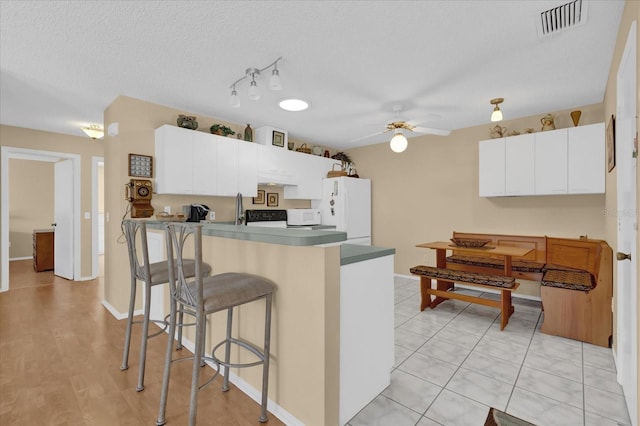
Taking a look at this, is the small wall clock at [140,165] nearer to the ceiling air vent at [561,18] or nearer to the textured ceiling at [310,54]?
the textured ceiling at [310,54]

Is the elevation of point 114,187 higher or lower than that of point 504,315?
higher

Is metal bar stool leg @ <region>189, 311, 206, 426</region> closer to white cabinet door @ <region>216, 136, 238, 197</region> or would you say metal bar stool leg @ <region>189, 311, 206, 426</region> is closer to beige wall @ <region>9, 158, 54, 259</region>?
white cabinet door @ <region>216, 136, 238, 197</region>

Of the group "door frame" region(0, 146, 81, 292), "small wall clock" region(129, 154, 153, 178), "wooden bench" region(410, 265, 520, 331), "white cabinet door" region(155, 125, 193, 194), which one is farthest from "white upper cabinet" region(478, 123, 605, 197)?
"door frame" region(0, 146, 81, 292)

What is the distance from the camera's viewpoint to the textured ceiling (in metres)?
1.84

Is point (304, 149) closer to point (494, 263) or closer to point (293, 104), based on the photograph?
point (293, 104)

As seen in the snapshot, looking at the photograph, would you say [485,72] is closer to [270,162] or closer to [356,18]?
[356,18]

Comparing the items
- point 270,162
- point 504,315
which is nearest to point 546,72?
point 504,315

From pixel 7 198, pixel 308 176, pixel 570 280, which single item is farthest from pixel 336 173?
pixel 7 198

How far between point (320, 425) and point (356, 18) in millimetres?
2346

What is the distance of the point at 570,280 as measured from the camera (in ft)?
9.13

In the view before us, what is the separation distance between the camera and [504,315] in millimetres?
2928

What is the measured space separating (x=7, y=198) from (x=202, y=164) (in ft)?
9.83

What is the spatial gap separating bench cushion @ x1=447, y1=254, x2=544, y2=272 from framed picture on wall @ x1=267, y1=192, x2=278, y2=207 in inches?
109

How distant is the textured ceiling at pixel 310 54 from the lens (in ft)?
6.05
